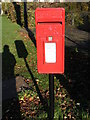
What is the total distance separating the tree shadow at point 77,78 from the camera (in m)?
4.72

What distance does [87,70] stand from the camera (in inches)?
250

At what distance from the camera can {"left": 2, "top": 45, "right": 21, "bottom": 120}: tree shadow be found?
4274 mm

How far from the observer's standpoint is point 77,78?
19.0 ft

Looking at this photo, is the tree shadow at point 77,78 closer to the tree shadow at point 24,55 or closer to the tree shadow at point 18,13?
the tree shadow at point 24,55

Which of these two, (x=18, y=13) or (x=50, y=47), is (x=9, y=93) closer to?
(x=50, y=47)

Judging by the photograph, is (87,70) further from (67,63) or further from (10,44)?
(10,44)

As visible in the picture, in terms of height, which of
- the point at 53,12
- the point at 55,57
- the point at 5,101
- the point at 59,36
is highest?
the point at 53,12

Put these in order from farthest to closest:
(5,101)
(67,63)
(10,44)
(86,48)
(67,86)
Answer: (10,44) < (86,48) < (67,63) < (67,86) < (5,101)

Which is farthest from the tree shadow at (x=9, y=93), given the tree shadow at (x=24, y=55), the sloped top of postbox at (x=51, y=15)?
the sloped top of postbox at (x=51, y=15)

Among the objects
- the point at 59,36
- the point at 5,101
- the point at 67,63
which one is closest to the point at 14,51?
the point at 67,63

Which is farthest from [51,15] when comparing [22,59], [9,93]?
[22,59]

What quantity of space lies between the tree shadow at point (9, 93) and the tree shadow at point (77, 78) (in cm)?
133

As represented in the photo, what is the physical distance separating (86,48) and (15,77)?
13.5ft

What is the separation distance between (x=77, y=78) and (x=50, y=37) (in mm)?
2953
